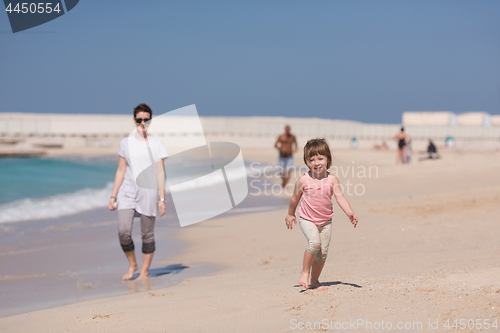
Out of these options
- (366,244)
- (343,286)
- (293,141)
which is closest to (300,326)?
(343,286)

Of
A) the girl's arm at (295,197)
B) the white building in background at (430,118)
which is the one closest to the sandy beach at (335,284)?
the girl's arm at (295,197)

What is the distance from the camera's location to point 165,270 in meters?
5.69

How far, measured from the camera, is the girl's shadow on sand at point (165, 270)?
5.46m

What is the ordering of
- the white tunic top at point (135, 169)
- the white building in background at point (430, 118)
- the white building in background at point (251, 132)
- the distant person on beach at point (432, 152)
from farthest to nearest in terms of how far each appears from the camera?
the white building in background at point (430, 118), the white building in background at point (251, 132), the distant person on beach at point (432, 152), the white tunic top at point (135, 169)

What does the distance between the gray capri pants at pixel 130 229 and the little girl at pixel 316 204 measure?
199 cm

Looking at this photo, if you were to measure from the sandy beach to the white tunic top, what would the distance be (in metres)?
0.99

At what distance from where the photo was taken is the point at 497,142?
1865 inches

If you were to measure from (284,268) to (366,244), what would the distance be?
1368mm

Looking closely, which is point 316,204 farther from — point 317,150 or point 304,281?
point 304,281

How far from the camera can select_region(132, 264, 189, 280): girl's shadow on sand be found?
546 centimetres

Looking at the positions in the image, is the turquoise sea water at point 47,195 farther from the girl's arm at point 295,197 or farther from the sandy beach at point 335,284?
the girl's arm at point 295,197

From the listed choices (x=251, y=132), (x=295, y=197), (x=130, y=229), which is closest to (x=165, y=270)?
(x=130, y=229)

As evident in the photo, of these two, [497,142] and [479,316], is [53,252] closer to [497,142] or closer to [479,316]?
[479,316]

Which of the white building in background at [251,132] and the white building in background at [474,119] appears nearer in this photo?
the white building in background at [251,132]
